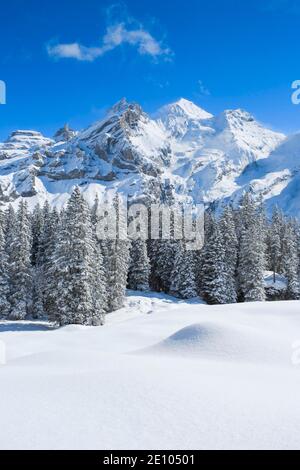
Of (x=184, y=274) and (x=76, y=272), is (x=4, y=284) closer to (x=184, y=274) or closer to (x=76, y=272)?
(x=76, y=272)

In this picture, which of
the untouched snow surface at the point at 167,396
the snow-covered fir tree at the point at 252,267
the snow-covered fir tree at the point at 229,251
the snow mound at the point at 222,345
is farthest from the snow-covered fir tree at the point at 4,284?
the snow mound at the point at 222,345

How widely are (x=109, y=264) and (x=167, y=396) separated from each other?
1705 inches

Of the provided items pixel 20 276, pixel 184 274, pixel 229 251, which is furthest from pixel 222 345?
pixel 229 251

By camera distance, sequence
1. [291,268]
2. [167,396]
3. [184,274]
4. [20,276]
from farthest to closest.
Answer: [291,268], [184,274], [20,276], [167,396]

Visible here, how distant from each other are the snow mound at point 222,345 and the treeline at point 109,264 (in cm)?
2349

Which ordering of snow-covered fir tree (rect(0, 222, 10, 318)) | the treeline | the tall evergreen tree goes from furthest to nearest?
1. the tall evergreen tree
2. snow-covered fir tree (rect(0, 222, 10, 318))
3. the treeline

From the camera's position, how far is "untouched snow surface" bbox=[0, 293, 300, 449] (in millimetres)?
6637

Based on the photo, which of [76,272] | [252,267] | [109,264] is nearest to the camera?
[76,272]

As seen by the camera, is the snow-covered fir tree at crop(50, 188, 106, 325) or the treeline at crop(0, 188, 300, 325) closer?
the snow-covered fir tree at crop(50, 188, 106, 325)

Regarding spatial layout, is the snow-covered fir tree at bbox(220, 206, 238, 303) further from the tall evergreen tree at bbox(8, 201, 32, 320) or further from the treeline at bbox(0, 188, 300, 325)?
the tall evergreen tree at bbox(8, 201, 32, 320)

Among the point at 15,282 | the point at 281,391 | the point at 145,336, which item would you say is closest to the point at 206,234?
the point at 15,282

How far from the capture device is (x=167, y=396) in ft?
27.1

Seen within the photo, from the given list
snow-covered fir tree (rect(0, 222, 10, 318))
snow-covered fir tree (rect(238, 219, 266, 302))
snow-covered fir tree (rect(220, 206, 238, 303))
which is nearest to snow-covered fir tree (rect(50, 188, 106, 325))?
snow-covered fir tree (rect(0, 222, 10, 318))

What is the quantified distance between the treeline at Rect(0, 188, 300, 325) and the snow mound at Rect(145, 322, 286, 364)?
2349 cm
